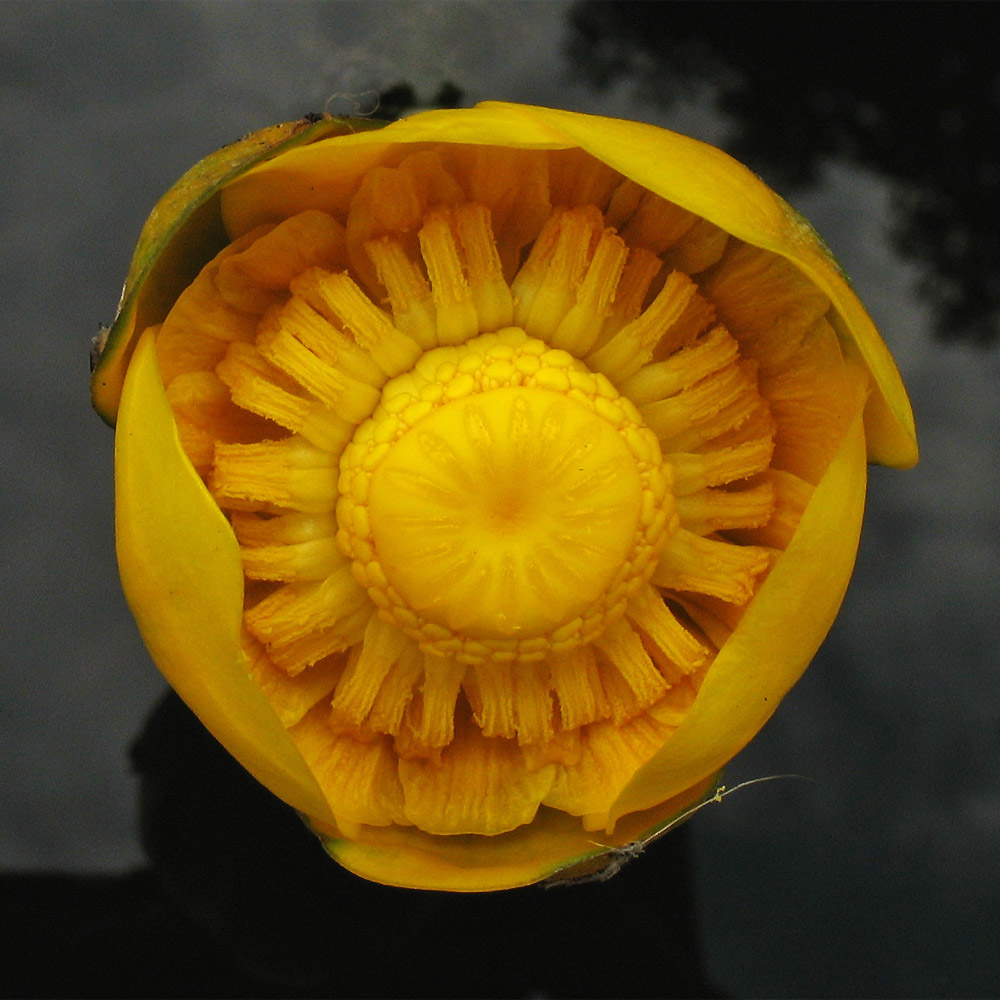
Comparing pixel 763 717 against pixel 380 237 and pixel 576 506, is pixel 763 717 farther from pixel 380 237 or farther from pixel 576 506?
pixel 380 237

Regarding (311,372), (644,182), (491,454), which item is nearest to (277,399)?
(311,372)

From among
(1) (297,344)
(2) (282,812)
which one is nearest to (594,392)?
(1) (297,344)

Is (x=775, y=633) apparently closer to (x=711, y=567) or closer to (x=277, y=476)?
(x=711, y=567)

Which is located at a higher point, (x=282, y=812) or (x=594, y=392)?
(x=594, y=392)

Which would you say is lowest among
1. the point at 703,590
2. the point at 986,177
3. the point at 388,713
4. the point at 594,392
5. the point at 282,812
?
the point at 282,812

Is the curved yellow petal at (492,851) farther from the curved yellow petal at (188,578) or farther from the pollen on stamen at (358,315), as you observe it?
the pollen on stamen at (358,315)

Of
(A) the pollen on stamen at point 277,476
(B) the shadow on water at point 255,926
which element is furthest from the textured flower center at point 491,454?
(B) the shadow on water at point 255,926

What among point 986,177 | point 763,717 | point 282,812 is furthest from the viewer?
point 986,177

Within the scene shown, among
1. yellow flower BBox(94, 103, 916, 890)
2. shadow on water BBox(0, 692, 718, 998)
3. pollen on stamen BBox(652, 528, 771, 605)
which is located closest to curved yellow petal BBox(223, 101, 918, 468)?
yellow flower BBox(94, 103, 916, 890)
